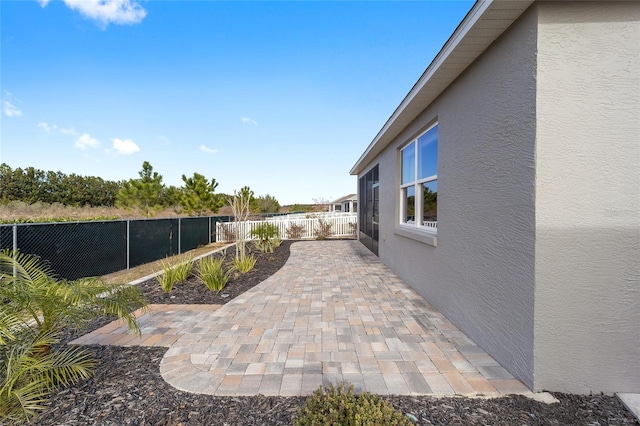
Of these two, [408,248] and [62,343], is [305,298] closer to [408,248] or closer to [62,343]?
[408,248]

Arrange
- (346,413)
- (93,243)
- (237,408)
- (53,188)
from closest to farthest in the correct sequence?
(346,413) → (237,408) → (93,243) → (53,188)

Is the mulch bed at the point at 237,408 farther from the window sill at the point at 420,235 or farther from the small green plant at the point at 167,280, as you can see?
the small green plant at the point at 167,280

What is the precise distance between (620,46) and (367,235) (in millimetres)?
8541

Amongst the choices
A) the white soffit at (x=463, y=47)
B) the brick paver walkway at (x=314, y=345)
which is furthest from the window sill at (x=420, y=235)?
the white soffit at (x=463, y=47)

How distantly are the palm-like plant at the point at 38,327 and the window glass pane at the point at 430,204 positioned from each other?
430cm

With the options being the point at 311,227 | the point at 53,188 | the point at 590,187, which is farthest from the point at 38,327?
the point at 53,188

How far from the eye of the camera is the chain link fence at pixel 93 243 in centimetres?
525

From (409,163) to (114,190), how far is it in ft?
134

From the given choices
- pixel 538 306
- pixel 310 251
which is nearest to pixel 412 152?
pixel 538 306

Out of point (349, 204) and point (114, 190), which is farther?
point (114, 190)

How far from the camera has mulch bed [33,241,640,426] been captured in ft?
Answer: 5.81

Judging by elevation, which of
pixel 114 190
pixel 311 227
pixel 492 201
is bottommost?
pixel 311 227

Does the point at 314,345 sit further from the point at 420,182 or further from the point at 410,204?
the point at 410,204

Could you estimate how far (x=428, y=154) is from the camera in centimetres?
459
